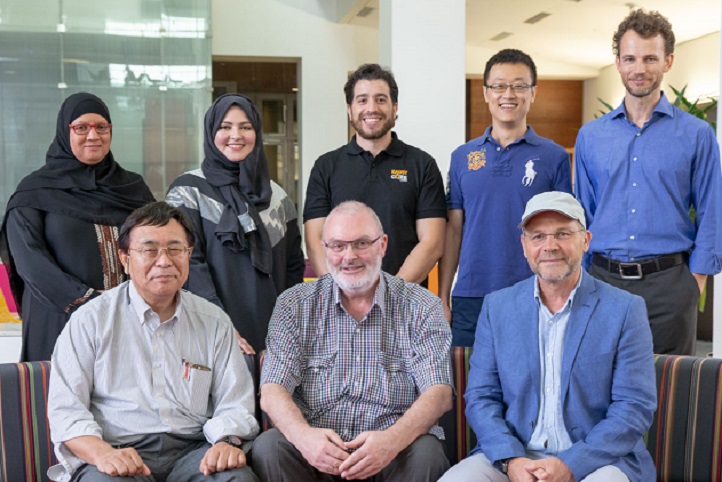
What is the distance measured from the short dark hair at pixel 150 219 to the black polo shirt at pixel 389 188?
87cm

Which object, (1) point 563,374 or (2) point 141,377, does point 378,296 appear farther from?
(2) point 141,377

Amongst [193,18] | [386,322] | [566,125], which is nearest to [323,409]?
[386,322]

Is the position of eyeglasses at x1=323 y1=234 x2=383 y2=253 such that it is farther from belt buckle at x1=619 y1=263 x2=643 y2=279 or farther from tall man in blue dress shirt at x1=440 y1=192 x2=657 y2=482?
belt buckle at x1=619 y1=263 x2=643 y2=279

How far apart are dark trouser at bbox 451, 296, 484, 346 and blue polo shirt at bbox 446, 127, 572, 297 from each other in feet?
0.12

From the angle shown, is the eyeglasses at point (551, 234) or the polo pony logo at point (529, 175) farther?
the polo pony logo at point (529, 175)

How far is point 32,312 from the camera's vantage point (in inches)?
121

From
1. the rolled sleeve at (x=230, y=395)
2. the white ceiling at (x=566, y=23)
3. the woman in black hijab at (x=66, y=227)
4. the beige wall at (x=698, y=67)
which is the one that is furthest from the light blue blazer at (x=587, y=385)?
the beige wall at (x=698, y=67)

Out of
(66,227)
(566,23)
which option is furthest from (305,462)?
(566,23)

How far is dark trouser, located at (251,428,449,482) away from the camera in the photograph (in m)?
2.37

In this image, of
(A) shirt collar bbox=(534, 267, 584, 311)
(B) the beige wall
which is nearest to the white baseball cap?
(A) shirt collar bbox=(534, 267, 584, 311)

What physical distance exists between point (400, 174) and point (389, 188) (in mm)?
75

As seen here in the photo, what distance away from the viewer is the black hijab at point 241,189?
2.88 metres

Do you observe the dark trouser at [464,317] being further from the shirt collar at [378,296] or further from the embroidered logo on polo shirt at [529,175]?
the shirt collar at [378,296]

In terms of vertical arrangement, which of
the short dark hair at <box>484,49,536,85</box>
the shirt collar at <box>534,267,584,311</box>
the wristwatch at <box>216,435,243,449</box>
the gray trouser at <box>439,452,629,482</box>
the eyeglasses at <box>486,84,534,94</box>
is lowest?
the gray trouser at <box>439,452,629,482</box>
